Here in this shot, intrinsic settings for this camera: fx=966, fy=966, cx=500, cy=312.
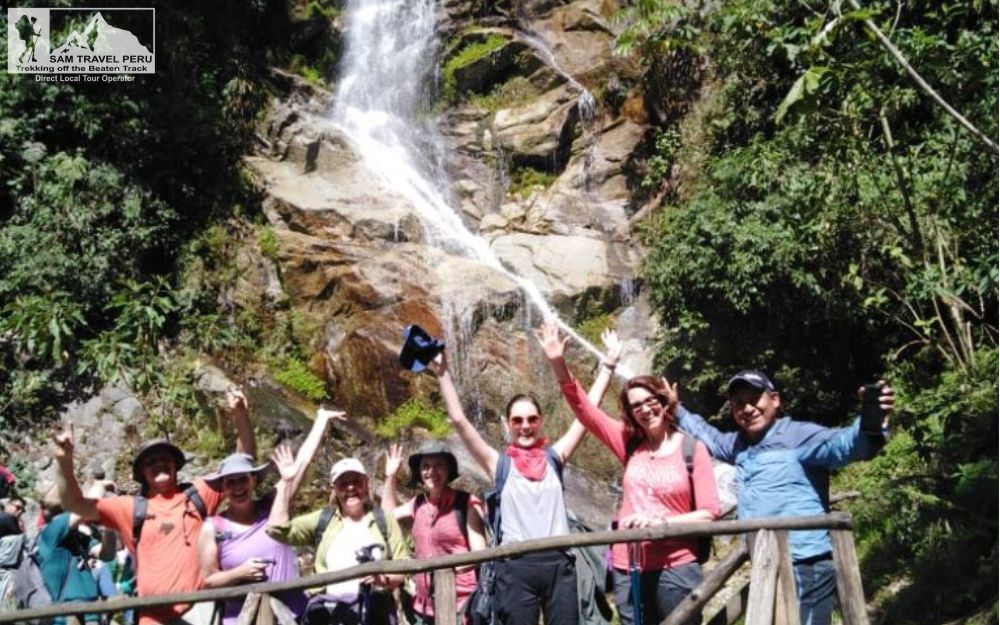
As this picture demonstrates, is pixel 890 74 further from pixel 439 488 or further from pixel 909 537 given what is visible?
pixel 439 488

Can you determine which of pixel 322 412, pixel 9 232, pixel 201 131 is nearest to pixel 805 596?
pixel 322 412

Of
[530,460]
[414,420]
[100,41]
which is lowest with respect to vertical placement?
[414,420]

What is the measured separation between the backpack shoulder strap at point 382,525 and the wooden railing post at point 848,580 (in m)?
1.91

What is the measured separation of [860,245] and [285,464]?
7983mm

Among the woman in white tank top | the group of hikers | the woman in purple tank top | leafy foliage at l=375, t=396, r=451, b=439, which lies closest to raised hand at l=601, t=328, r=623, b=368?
the group of hikers

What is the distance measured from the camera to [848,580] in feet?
13.1

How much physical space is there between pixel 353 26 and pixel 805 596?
55.7ft

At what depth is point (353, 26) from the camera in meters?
19.0

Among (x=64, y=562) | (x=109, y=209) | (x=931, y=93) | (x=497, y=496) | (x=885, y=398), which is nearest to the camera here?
(x=885, y=398)

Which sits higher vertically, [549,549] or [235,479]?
[235,479]

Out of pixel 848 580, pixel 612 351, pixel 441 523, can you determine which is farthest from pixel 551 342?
pixel 848 580

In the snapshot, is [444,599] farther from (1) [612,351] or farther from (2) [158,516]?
(2) [158,516]

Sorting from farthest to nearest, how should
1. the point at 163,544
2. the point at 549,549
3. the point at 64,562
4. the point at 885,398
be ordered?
the point at 64,562, the point at 163,544, the point at 549,549, the point at 885,398

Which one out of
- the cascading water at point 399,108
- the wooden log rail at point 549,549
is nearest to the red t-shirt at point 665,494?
the wooden log rail at point 549,549
